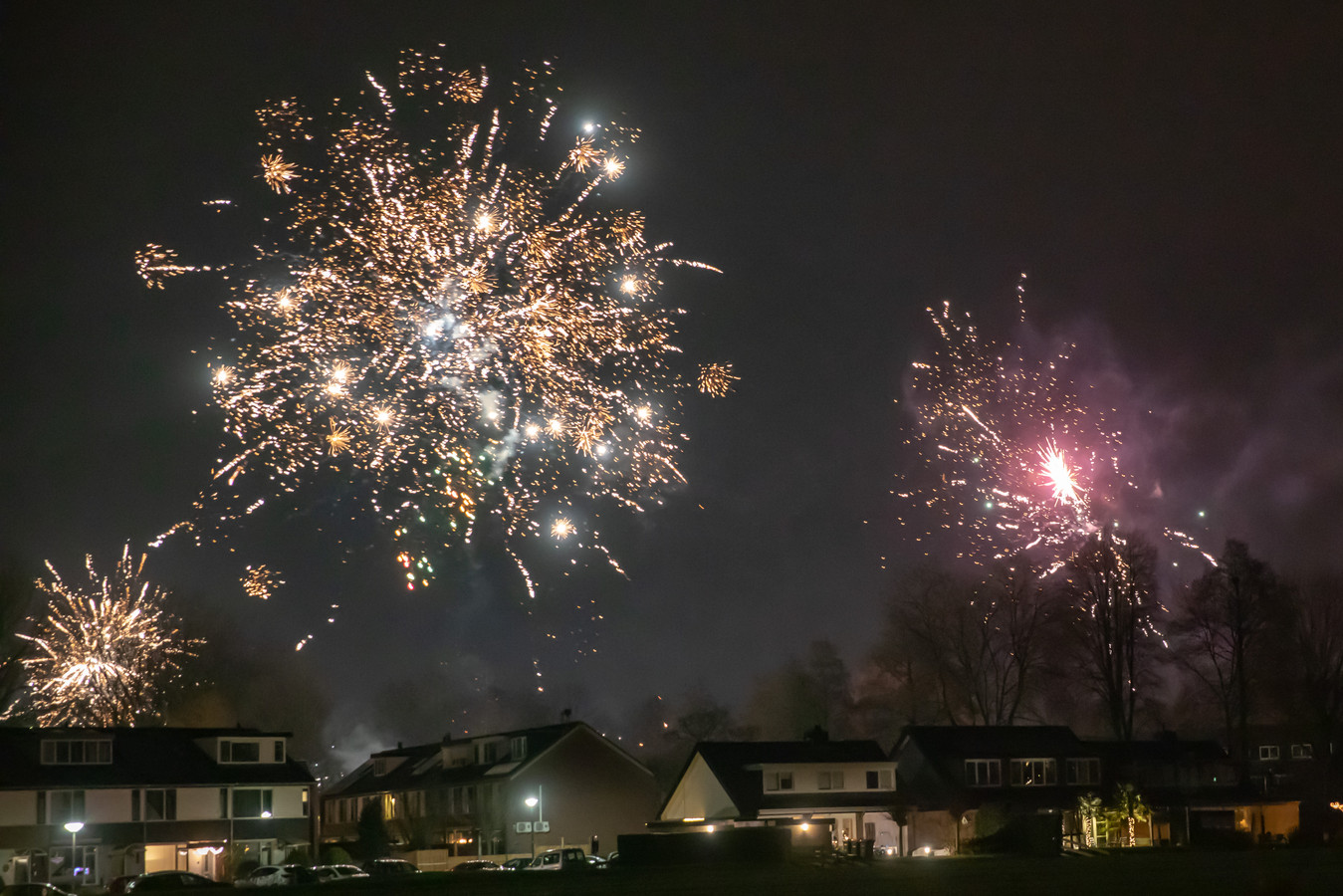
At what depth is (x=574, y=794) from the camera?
77250 millimetres

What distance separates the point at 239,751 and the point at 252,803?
115 inches

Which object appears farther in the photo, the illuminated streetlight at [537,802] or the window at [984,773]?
the window at [984,773]

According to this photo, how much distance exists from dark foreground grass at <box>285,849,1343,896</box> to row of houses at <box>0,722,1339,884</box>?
13.1 meters

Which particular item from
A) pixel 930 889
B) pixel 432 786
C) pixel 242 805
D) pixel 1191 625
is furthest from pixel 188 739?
pixel 1191 625

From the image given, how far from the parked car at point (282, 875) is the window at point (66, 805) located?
39.0ft

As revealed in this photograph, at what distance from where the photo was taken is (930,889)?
119ft

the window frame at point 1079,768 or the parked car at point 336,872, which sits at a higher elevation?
the window frame at point 1079,768

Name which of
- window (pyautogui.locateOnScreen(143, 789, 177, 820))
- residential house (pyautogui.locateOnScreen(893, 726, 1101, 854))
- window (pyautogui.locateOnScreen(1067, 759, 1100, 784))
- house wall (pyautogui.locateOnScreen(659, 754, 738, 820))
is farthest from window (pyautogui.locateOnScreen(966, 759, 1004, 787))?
window (pyautogui.locateOnScreen(143, 789, 177, 820))

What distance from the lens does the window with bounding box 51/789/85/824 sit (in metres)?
65.4

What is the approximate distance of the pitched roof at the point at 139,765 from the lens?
66188mm

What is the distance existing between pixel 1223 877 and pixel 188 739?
51643mm

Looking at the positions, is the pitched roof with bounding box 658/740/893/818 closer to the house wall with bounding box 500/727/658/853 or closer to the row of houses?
the row of houses

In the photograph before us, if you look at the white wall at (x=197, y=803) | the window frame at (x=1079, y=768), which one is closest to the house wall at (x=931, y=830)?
the window frame at (x=1079, y=768)

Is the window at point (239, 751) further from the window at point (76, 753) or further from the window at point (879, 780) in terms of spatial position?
the window at point (879, 780)
